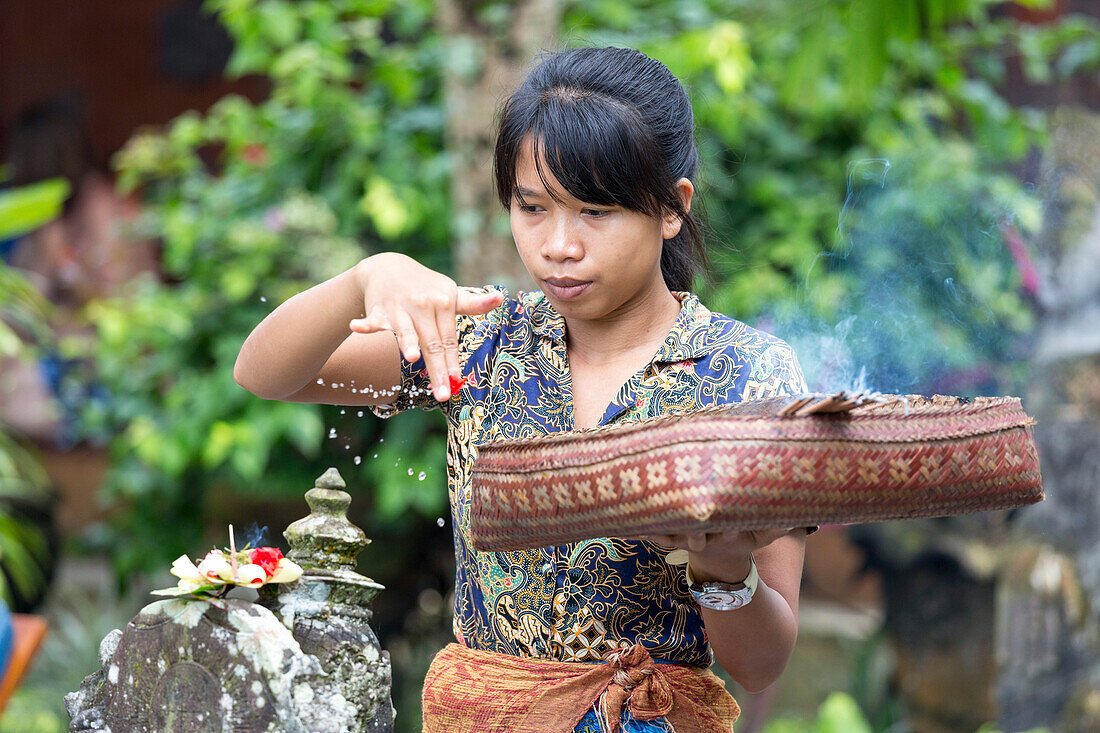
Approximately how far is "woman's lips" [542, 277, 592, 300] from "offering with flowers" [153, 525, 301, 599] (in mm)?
512

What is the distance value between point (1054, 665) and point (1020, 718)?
286 mm

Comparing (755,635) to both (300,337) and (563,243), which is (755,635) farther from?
Answer: (300,337)

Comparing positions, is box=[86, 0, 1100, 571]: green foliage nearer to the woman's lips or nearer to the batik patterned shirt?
the batik patterned shirt

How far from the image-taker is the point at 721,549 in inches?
48.9

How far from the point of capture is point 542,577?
1457mm

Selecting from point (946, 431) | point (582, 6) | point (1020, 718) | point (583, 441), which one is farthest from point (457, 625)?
point (1020, 718)

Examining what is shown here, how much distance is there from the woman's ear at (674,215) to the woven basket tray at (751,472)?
1.19ft

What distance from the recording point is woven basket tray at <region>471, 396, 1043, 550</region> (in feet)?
3.69

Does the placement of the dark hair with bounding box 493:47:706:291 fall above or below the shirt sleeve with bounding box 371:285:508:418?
above

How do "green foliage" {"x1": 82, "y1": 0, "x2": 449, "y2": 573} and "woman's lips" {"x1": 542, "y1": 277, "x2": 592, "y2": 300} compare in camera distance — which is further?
"green foliage" {"x1": 82, "y1": 0, "x2": 449, "y2": 573}

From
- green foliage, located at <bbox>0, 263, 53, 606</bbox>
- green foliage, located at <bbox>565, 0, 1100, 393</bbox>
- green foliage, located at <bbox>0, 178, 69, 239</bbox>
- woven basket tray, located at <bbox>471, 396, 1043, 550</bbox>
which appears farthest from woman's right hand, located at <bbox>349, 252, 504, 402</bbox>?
green foliage, located at <bbox>0, 178, 69, 239</bbox>

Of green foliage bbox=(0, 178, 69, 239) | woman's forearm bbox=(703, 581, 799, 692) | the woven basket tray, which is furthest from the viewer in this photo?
green foliage bbox=(0, 178, 69, 239)

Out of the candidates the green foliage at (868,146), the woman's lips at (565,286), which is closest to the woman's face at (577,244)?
the woman's lips at (565,286)

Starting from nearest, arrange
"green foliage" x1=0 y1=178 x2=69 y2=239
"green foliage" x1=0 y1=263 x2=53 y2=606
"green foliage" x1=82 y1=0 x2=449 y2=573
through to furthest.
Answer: "green foliage" x1=82 y1=0 x2=449 y2=573, "green foliage" x1=0 y1=178 x2=69 y2=239, "green foliage" x1=0 y1=263 x2=53 y2=606
